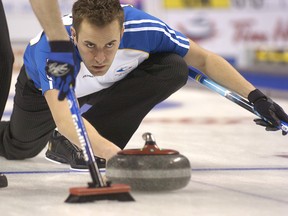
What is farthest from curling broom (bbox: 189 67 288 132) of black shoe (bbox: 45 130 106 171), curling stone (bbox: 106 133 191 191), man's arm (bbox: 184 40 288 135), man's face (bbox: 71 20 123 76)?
curling stone (bbox: 106 133 191 191)

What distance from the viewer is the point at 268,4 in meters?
9.22

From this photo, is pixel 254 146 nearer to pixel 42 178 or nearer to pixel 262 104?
pixel 262 104

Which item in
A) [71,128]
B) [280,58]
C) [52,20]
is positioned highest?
[52,20]

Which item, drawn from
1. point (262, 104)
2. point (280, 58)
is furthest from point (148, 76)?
point (280, 58)

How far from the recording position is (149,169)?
2.32m

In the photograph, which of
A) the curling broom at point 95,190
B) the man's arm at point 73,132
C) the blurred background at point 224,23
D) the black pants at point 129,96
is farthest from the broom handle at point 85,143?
the blurred background at point 224,23

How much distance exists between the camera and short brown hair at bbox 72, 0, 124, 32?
2547 mm

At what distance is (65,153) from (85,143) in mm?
976

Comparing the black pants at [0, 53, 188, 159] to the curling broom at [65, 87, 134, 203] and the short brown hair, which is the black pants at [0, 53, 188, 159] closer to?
the short brown hair

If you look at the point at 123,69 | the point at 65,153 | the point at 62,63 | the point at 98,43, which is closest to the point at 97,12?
the point at 98,43

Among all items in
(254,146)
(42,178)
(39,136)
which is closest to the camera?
(42,178)

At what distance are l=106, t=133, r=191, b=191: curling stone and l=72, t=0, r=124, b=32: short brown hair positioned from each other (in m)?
0.39

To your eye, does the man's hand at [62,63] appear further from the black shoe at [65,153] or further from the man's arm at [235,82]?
the man's arm at [235,82]

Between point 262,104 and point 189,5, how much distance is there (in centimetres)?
630
